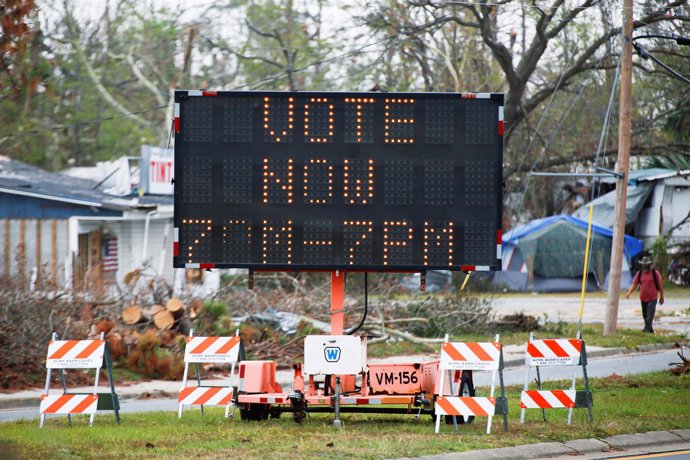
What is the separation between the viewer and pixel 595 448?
11.7 metres

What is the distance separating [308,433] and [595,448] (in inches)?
120

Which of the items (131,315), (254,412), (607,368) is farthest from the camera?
(607,368)

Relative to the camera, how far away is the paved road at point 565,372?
53.7 ft

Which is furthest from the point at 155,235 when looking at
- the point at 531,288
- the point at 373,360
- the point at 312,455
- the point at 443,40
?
the point at 312,455

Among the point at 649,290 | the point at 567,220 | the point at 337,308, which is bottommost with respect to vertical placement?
the point at 649,290

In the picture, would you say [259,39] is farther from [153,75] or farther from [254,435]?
[254,435]

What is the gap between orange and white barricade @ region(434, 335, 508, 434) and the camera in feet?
40.3

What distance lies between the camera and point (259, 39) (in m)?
52.2

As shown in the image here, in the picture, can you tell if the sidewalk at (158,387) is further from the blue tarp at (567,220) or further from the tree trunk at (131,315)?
the blue tarp at (567,220)

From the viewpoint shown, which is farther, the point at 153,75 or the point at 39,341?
the point at 153,75

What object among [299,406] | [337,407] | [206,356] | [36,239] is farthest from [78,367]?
[36,239]

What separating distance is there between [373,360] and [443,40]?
21570mm

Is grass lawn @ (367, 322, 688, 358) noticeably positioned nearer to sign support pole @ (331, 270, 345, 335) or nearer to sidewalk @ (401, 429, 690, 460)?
sign support pole @ (331, 270, 345, 335)

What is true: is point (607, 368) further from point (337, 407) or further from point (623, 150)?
point (337, 407)
